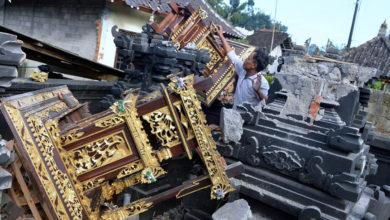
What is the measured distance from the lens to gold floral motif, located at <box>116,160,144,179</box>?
2.48 metres

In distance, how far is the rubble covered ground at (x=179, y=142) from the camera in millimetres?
2219

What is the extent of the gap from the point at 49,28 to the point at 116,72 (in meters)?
6.51

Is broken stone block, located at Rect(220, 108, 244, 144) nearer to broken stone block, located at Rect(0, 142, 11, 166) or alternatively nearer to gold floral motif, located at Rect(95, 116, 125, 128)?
gold floral motif, located at Rect(95, 116, 125, 128)

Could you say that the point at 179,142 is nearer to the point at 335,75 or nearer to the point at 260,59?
the point at 260,59

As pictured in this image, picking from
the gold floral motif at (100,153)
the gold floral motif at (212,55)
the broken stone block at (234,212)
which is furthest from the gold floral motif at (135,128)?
the gold floral motif at (212,55)

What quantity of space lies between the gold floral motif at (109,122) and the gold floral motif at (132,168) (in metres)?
0.36

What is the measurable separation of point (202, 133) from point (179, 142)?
22 centimetres

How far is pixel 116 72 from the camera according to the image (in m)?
6.43

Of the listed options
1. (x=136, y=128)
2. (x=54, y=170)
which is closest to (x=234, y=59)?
(x=136, y=128)

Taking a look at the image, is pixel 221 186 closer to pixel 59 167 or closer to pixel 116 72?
pixel 59 167

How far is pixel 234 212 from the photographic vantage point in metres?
3.16

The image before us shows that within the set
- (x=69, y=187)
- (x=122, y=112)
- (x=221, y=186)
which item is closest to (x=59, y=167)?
(x=69, y=187)

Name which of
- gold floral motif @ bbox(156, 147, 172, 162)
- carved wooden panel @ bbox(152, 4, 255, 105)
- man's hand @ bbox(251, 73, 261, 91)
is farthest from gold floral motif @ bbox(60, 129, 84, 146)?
carved wooden panel @ bbox(152, 4, 255, 105)

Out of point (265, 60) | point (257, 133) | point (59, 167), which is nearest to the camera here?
point (59, 167)
